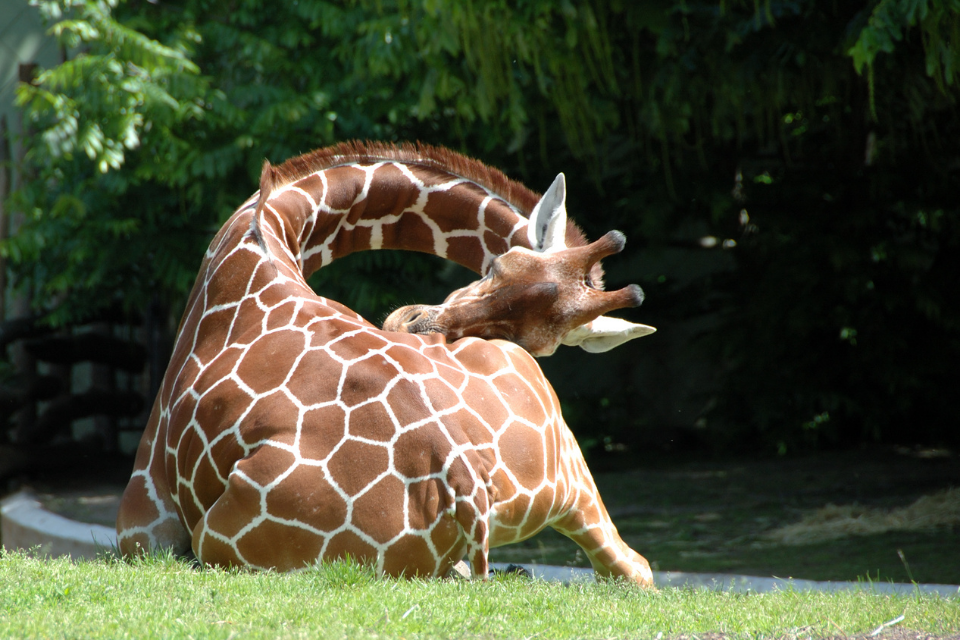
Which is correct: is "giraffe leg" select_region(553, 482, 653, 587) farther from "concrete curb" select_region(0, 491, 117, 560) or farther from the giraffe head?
"concrete curb" select_region(0, 491, 117, 560)

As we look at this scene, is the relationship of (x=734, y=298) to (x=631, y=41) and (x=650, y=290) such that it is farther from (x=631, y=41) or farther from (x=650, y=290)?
(x=631, y=41)

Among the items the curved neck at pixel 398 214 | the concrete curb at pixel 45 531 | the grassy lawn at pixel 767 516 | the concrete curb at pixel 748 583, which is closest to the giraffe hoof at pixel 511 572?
the concrete curb at pixel 748 583

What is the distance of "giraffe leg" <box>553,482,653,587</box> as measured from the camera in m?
3.81

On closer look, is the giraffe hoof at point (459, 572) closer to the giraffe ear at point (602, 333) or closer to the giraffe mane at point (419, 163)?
the giraffe ear at point (602, 333)

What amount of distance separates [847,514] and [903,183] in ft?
12.3

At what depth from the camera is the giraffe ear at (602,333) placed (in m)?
4.31

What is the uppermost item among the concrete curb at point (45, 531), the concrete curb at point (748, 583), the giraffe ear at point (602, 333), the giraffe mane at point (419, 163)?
the giraffe mane at point (419, 163)

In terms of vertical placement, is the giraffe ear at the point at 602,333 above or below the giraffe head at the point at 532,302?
below

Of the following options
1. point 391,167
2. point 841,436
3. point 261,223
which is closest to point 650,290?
point 841,436

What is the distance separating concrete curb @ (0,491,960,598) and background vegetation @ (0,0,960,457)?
2433 mm

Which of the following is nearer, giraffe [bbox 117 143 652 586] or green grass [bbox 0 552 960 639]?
green grass [bbox 0 552 960 639]

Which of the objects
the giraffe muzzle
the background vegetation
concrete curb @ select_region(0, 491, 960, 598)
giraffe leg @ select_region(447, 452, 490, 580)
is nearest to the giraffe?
giraffe leg @ select_region(447, 452, 490, 580)

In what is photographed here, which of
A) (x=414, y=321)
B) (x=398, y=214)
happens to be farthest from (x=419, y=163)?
(x=414, y=321)

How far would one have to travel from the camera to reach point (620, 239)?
4023 millimetres
